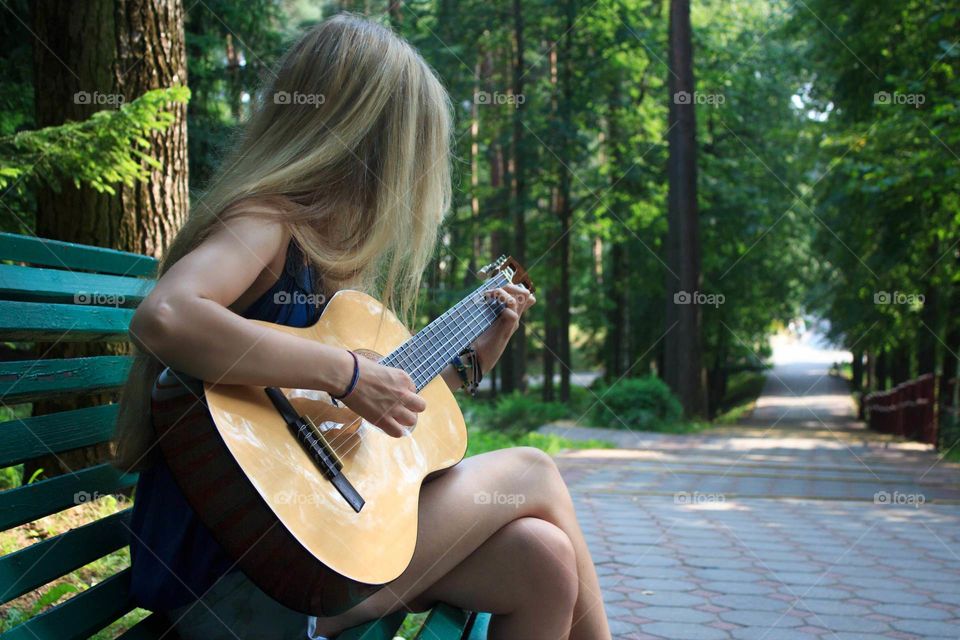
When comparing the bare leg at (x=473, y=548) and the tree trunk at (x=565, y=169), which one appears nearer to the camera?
the bare leg at (x=473, y=548)

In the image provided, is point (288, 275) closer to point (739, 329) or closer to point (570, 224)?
point (570, 224)

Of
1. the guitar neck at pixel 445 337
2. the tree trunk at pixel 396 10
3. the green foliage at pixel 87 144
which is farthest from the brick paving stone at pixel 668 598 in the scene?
the tree trunk at pixel 396 10

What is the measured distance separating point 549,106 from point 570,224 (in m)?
2.54

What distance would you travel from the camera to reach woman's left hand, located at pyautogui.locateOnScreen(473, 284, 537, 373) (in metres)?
2.38

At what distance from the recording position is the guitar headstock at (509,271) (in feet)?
8.43

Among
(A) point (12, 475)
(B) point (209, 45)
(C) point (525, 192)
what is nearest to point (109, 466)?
(A) point (12, 475)

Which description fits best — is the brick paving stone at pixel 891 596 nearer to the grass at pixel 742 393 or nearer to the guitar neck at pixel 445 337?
the guitar neck at pixel 445 337

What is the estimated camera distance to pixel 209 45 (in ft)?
24.2

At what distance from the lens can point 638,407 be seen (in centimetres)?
1367

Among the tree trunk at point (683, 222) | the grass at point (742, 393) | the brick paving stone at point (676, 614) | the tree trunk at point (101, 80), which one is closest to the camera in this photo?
the brick paving stone at point (676, 614)

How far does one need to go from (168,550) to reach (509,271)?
1.36 m

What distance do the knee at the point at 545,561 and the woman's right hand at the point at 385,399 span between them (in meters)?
0.36

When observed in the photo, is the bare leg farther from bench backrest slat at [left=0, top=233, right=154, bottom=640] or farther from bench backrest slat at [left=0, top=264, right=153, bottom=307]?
bench backrest slat at [left=0, top=264, right=153, bottom=307]

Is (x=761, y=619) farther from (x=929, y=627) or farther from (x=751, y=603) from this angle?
(x=929, y=627)
